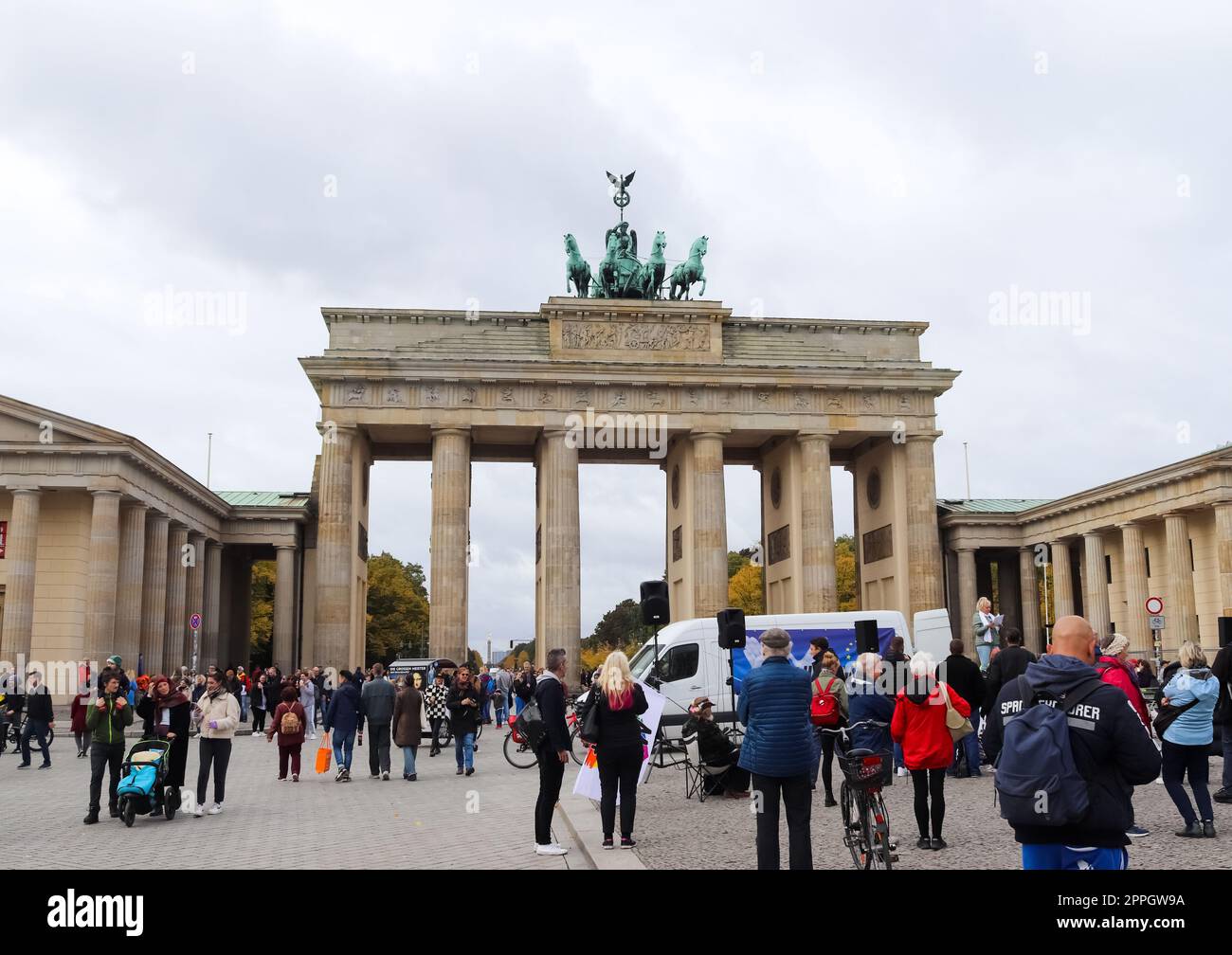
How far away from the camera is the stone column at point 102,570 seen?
1512 inches

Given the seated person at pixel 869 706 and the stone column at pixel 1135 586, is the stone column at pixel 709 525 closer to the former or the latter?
the stone column at pixel 1135 586

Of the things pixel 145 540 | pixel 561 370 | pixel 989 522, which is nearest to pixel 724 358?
pixel 561 370

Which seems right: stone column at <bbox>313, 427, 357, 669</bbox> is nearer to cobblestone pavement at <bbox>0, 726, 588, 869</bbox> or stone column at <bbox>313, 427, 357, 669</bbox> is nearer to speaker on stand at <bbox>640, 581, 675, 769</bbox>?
cobblestone pavement at <bbox>0, 726, 588, 869</bbox>

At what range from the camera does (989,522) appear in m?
59.5

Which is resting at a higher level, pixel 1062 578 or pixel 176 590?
pixel 1062 578

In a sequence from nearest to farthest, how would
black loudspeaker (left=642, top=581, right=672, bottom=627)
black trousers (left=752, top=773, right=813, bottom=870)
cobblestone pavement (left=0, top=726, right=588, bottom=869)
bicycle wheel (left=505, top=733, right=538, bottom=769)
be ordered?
1. black trousers (left=752, top=773, right=813, bottom=870)
2. cobblestone pavement (left=0, top=726, right=588, bottom=869)
3. black loudspeaker (left=642, top=581, right=672, bottom=627)
4. bicycle wheel (left=505, top=733, right=538, bottom=769)

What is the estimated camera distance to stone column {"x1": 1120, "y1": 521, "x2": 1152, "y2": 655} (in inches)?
1869

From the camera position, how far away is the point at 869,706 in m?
13.7

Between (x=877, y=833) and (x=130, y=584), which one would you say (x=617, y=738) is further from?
(x=130, y=584)

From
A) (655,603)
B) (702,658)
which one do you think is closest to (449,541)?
(702,658)

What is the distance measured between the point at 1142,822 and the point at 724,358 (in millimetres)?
42616

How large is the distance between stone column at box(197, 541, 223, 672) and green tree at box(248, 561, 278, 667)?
887 inches

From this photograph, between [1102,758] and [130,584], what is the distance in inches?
1604

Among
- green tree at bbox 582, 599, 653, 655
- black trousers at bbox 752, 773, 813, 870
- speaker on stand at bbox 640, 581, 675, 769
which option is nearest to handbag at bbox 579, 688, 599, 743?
black trousers at bbox 752, 773, 813, 870
